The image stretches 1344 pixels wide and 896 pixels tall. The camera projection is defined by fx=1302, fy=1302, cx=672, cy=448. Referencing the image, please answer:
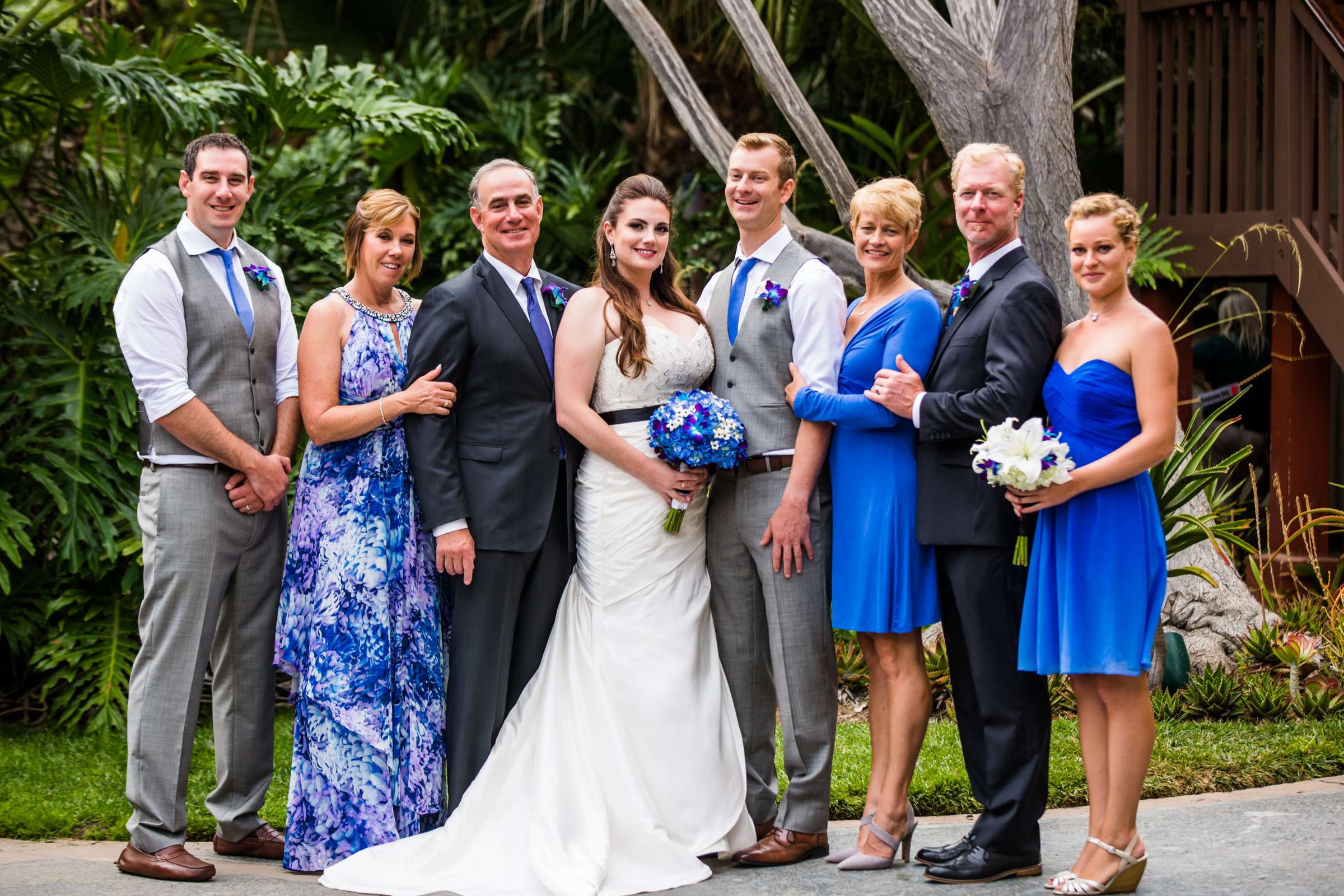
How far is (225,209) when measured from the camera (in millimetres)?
4605

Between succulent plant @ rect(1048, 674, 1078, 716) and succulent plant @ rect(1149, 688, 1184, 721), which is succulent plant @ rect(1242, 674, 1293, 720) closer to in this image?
succulent plant @ rect(1149, 688, 1184, 721)

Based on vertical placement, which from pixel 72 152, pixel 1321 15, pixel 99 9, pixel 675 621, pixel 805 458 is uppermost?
pixel 99 9

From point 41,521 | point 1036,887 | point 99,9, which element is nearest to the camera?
point 1036,887

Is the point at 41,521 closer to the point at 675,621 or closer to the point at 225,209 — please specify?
the point at 225,209

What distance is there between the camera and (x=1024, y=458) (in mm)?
Answer: 3865

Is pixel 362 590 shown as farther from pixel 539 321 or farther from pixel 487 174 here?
pixel 487 174

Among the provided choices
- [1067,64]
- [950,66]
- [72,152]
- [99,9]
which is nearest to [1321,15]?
[1067,64]

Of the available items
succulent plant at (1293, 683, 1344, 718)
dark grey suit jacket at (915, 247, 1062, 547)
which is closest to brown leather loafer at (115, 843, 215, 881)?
dark grey suit jacket at (915, 247, 1062, 547)

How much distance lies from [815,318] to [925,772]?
83.3 inches

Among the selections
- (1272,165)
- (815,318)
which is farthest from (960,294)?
(1272,165)

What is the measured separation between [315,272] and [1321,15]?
20.6 feet

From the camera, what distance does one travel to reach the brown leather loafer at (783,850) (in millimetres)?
4445

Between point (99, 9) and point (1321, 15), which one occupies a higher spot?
point (99, 9)

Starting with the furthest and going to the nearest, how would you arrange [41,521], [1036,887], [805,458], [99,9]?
1. [99,9]
2. [41,521]
3. [805,458]
4. [1036,887]
